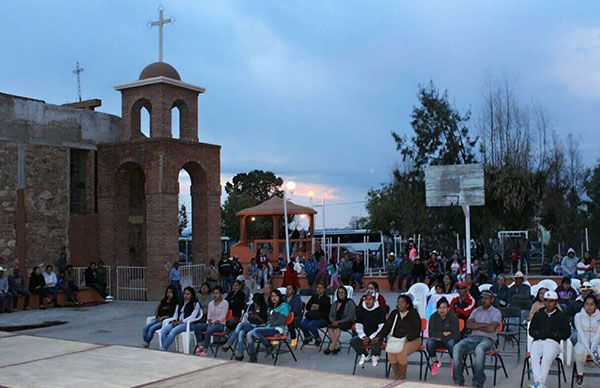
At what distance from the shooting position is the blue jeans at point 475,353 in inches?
314

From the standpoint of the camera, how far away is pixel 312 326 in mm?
11109

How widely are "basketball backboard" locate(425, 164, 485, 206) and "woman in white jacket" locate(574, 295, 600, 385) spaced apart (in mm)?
9496

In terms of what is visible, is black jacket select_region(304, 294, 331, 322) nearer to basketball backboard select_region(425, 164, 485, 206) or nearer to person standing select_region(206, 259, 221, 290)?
basketball backboard select_region(425, 164, 485, 206)

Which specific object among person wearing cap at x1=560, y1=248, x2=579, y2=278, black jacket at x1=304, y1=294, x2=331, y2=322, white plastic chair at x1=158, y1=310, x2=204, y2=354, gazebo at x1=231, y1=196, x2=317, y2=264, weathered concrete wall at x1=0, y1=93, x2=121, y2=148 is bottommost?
white plastic chair at x1=158, y1=310, x2=204, y2=354

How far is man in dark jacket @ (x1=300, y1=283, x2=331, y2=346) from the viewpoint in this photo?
11125mm

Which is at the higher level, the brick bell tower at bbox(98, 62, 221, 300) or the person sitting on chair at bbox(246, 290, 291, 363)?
the brick bell tower at bbox(98, 62, 221, 300)

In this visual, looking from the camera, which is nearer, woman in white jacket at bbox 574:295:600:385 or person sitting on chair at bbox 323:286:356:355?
woman in white jacket at bbox 574:295:600:385

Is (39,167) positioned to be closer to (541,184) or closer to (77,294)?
(77,294)

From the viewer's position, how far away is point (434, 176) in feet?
64.2

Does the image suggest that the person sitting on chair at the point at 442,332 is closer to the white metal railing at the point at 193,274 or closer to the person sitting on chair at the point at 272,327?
the person sitting on chair at the point at 272,327

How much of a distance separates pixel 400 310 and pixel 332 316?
209 cm

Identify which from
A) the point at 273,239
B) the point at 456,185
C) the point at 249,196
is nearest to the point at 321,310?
the point at 456,185

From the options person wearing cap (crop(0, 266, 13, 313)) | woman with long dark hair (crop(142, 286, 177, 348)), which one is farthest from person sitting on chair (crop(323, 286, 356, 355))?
person wearing cap (crop(0, 266, 13, 313))

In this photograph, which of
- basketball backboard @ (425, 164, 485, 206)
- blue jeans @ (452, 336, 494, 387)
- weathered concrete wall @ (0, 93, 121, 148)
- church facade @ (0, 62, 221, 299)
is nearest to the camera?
blue jeans @ (452, 336, 494, 387)
